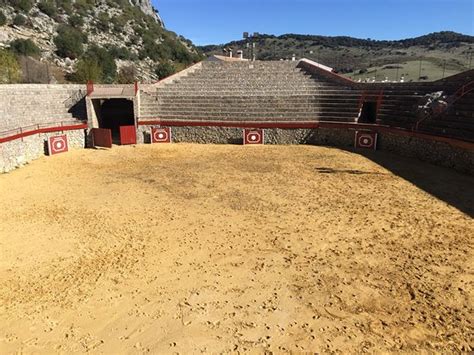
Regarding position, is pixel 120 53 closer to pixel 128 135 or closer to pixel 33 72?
pixel 33 72

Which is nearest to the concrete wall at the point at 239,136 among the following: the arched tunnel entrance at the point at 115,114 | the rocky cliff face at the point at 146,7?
the arched tunnel entrance at the point at 115,114

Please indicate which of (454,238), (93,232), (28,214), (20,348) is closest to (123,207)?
(93,232)

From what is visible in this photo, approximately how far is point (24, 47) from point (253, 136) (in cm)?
3980

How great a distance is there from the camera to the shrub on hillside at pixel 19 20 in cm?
5678

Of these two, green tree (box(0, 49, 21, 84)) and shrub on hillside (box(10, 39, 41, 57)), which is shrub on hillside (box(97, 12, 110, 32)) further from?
green tree (box(0, 49, 21, 84))

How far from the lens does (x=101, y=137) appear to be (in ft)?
84.5

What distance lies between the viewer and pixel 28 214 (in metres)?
13.8

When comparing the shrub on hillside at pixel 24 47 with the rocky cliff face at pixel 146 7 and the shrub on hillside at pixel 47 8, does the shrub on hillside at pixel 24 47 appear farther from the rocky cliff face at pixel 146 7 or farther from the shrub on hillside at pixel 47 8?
the rocky cliff face at pixel 146 7

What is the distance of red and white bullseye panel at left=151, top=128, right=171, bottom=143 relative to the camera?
2730cm

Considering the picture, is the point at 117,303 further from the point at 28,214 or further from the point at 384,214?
the point at 384,214

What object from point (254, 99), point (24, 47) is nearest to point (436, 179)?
point (254, 99)

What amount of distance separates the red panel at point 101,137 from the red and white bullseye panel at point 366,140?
16893mm

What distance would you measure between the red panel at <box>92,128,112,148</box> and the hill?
2933 centimetres

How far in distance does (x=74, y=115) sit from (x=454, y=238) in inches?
1004
